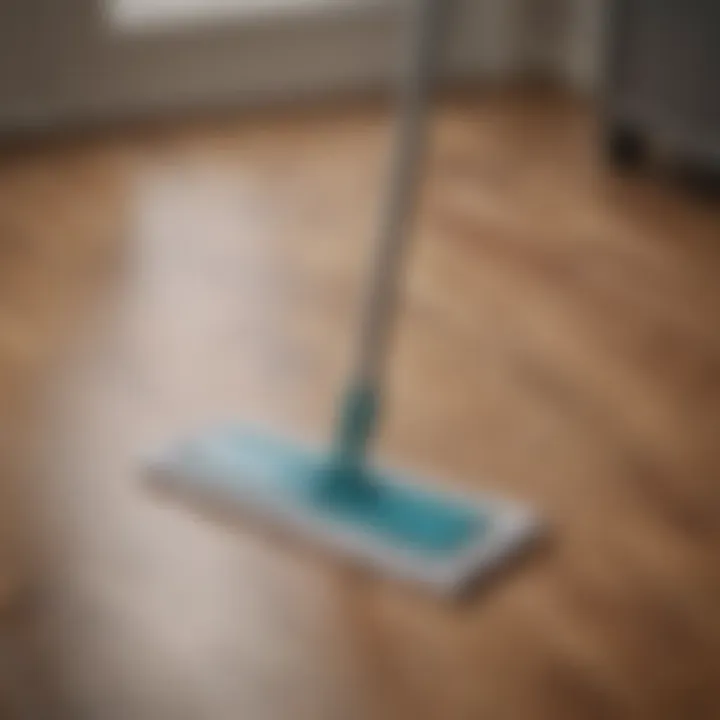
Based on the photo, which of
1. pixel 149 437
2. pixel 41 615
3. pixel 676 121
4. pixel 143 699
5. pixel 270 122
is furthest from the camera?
pixel 270 122

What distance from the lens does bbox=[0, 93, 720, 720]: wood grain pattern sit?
1670 millimetres

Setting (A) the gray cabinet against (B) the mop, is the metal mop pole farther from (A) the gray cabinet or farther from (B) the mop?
(A) the gray cabinet

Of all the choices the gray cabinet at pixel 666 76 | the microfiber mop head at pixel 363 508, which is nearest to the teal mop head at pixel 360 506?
the microfiber mop head at pixel 363 508

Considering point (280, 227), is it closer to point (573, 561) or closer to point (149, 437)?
point (149, 437)

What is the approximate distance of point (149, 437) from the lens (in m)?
2.10

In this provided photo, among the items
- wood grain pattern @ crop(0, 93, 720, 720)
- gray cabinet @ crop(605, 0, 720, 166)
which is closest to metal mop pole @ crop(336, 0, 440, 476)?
wood grain pattern @ crop(0, 93, 720, 720)

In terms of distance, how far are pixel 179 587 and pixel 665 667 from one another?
0.49 metres

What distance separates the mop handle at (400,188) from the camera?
5.88 feet

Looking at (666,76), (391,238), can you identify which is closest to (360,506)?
(391,238)

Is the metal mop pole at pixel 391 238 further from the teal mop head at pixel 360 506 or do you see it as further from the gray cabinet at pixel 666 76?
the gray cabinet at pixel 666 76

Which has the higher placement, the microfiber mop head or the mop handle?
the mop handle

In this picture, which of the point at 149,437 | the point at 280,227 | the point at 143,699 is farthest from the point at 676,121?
the point at 143,699

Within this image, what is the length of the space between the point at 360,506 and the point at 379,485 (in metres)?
0.05

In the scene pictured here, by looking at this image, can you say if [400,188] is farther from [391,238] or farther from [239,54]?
[239,54]
